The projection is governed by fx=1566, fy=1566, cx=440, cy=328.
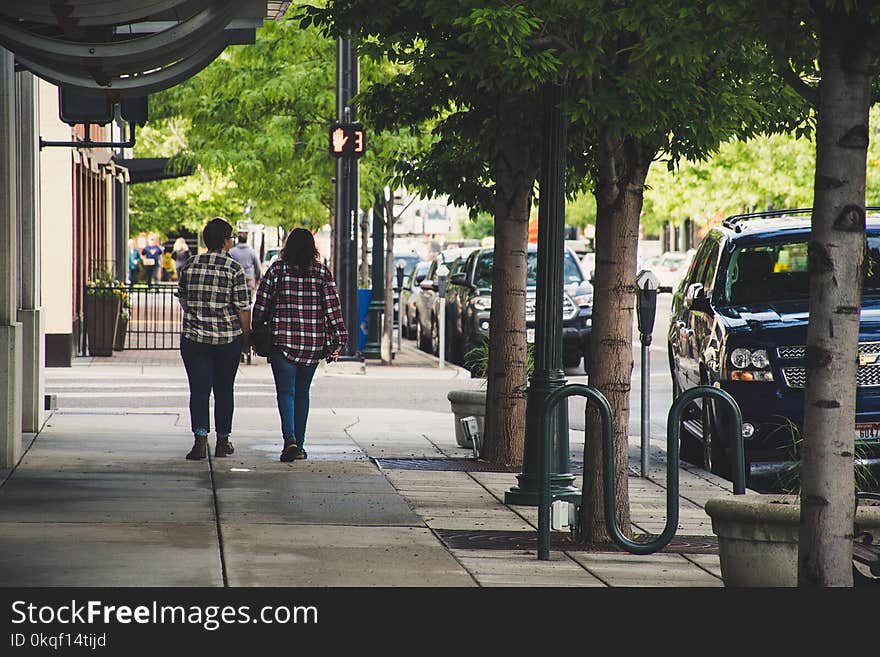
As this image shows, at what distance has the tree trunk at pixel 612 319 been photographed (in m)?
8.67

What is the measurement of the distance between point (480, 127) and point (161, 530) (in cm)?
412

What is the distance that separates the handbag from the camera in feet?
39.0

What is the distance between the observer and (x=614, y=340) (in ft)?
28.5

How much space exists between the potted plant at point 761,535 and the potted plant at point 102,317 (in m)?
16.5

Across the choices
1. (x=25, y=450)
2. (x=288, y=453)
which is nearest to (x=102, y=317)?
(x=25, y=450)

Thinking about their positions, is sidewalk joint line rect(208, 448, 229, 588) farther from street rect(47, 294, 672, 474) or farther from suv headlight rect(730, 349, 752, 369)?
suv headlight rect(730, 349, 752, 369)

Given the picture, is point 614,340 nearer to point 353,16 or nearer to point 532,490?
point 532,490

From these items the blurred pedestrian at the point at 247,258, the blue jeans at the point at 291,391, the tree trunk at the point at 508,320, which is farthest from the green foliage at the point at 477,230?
the blue jeans at the point at 291,391

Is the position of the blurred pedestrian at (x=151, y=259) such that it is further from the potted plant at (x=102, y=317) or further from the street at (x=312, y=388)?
the street at (x=312, y=388)

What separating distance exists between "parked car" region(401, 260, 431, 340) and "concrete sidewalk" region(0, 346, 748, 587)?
1564cm

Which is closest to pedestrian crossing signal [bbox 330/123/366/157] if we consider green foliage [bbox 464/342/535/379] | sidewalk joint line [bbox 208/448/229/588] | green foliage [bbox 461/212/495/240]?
green foliage [bbox 464/342/535/379]

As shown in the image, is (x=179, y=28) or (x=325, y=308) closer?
(x=179, y=28)

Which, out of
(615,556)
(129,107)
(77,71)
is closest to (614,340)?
(615,556)

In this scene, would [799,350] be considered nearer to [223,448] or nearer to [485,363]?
[485,363]
